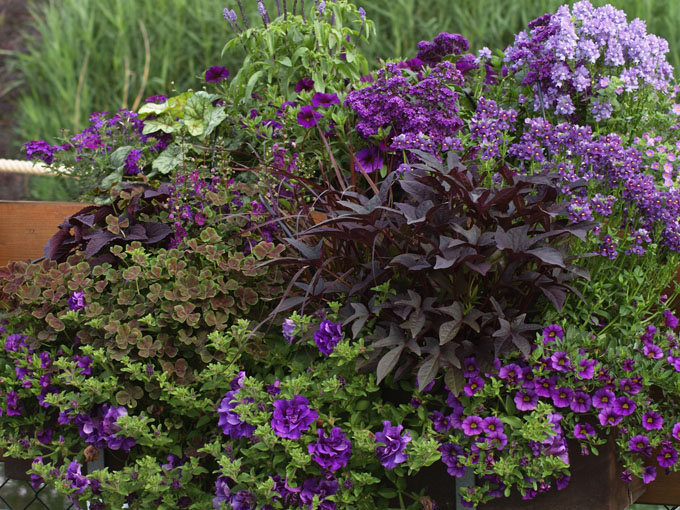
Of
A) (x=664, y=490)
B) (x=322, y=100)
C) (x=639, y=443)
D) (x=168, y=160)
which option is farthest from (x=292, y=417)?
(x=168, y=160)

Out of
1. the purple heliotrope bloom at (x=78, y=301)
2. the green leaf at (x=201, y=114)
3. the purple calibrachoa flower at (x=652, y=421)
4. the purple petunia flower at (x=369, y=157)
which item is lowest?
the purple calibrachoa flower at (x=652, y=421)

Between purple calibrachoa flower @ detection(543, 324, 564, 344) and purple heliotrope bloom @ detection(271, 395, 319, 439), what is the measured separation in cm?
52

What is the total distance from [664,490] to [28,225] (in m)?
2.11

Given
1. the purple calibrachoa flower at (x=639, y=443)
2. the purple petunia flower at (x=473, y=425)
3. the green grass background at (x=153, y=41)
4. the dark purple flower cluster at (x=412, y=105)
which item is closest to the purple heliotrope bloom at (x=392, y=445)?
the purple petunia flower at (x=473, y=425)

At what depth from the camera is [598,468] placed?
1499 mm

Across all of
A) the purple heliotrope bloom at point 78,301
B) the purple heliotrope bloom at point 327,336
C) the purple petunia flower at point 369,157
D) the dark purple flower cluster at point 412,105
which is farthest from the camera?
the purple petunia flower at point 369,157

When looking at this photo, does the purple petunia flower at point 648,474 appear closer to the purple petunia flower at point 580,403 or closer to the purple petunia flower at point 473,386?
the purple petunia flower at point 580,403

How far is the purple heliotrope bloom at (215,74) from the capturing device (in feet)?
8.24

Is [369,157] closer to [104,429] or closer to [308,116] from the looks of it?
[308,116]

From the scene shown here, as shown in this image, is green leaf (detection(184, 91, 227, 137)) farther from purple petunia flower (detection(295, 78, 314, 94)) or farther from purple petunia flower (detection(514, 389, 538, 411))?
purple petunia flower (detection(514, 389, 538, 411))

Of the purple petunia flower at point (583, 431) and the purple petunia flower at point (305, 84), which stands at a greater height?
the purple petunia flower at point (305, 84)

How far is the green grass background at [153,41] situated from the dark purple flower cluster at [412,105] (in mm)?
1728

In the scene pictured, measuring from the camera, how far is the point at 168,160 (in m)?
2.38

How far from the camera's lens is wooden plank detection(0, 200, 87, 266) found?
2.33 m
